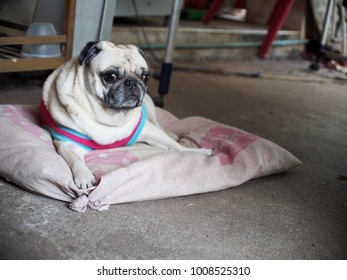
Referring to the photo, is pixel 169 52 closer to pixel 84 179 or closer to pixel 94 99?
pixel 94 99

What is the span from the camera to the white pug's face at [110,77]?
1849mm

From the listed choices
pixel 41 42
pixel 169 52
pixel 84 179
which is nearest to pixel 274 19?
pixel 169 52

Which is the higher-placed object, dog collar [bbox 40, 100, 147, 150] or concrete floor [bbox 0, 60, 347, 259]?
dog collar [bbox 40, 100, 147, 150]

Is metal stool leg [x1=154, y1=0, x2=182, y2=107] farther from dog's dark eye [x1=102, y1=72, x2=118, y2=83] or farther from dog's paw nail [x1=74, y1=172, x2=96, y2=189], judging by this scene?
dog's paw nail [x1=74, y1=172, x2=96, y2=189]

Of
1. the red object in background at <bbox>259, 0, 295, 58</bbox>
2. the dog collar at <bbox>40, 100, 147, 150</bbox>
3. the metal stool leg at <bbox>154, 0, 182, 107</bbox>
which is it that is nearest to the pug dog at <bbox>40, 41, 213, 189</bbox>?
the dog collar at <bbox>40, 100, 147, 150</bbox>

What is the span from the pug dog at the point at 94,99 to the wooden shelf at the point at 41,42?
2.08 ft

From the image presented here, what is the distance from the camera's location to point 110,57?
1.87 metres

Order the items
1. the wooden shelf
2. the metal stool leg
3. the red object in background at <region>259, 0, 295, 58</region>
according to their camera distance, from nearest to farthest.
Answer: the wooden shelf
the metal stool leg
the red object in background at <region>259, 0, 295, 58</region>

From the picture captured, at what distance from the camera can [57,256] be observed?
4.58 feet

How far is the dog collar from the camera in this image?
1919mm

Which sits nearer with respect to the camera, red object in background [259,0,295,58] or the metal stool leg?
the metal stool leg

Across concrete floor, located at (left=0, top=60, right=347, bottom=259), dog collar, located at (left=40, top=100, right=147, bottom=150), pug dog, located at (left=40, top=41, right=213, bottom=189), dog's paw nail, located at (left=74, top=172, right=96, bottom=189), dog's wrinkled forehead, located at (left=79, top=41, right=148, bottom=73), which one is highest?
dog's wrinkled forehead, located at (left=79, top=41, right=148, bottom=73)

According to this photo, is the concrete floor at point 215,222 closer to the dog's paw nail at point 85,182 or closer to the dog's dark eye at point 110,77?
the dog's paw nail at point 85,182

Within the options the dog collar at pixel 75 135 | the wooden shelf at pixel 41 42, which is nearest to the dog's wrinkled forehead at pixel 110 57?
the dog collar at pixel 75 135
